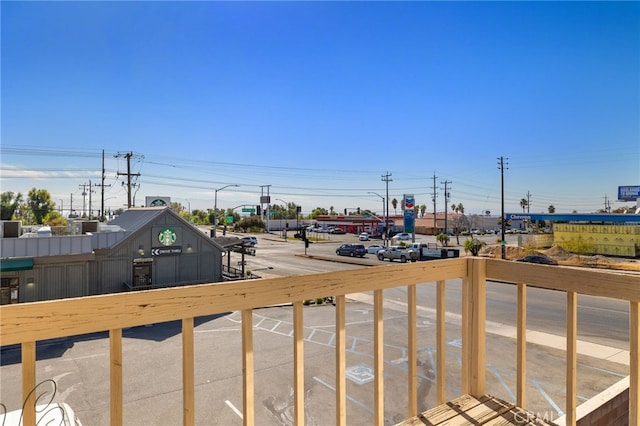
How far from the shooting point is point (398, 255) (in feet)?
94.2

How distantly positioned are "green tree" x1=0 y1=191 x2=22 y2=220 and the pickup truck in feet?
188

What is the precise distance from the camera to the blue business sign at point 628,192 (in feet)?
160

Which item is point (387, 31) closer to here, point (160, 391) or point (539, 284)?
point (539, 284)

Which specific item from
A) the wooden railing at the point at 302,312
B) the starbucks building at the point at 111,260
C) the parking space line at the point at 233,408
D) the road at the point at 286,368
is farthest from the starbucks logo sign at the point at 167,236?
the wooden railing at the point at 302,312

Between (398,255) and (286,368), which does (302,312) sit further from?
(398,255)

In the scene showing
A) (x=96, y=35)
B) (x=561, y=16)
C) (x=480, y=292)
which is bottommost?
(x=480, y=292)

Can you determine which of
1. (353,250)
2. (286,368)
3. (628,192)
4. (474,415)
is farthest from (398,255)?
(628,192)

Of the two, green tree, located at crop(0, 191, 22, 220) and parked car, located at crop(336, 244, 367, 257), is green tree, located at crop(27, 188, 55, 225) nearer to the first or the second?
green tree, located at crop(0, 191, 22, 220)

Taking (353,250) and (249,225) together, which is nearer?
(353,250)

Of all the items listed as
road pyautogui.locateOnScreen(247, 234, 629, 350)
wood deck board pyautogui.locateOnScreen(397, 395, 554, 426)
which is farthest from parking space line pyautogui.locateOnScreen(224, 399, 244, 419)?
road pyautogui.locateOnScreen(247, 234, 629, 350)

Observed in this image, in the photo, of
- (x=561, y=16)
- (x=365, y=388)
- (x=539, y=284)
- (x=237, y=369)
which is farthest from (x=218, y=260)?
(x=539, y=284)

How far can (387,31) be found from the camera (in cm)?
1026

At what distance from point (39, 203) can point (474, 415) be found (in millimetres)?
74726

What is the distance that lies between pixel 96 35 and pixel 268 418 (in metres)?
13.9
